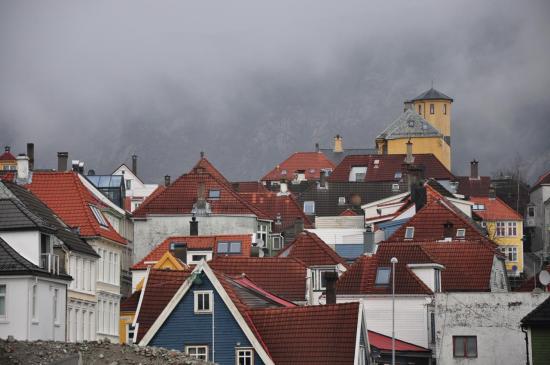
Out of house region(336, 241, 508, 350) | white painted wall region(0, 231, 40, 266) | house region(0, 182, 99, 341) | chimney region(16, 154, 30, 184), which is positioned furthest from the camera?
chimney region(16, 154, 30, 184)

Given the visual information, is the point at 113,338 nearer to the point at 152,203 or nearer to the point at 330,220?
the point at 152,203

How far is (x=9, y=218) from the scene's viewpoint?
73438mm

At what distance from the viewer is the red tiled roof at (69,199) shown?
334 ft

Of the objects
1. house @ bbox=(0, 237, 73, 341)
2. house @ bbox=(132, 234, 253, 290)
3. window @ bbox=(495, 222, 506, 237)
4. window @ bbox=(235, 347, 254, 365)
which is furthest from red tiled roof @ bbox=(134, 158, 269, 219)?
window @ bbox=(235, 347, 254, 365)

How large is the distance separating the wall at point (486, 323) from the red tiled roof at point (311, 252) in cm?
1669

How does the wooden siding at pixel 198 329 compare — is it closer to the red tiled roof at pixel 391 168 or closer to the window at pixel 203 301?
the window at pixel 203 301

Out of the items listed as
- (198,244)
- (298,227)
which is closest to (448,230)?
(198,244)

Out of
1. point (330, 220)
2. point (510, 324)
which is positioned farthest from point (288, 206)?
point (510, 324)

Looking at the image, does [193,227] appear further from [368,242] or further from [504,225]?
[504,225]

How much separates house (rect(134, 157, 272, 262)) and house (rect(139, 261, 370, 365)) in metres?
63.0

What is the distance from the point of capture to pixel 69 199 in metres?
104

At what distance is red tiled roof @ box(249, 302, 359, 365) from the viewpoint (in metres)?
64.8

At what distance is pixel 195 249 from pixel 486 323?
31.8 metres

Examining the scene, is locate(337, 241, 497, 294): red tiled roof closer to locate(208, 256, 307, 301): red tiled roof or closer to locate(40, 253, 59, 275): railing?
locate(208, 256, 307, 301): red tiled roof
